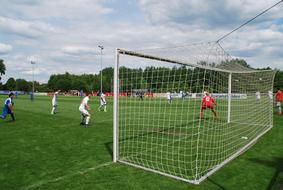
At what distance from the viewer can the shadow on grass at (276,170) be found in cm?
510

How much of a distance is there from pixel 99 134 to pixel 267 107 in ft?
32.5

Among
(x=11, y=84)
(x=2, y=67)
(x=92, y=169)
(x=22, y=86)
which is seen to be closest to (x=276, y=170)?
(x=92, y=169)

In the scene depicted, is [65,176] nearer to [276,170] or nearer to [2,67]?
[276,170]

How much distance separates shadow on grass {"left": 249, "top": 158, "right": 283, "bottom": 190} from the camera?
16.7ft

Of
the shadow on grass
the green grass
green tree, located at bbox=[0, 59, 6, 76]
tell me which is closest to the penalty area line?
the green grass

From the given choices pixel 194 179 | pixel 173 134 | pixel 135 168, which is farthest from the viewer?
pixel 173 134

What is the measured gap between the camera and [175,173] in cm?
581

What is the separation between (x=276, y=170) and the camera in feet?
20.0

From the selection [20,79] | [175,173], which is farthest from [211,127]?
[20,79]

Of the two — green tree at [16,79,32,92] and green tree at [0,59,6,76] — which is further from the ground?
green tree at [0,59,6,76]

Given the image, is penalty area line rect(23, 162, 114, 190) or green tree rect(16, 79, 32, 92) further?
green tree rect(16, 79, 32, 92)

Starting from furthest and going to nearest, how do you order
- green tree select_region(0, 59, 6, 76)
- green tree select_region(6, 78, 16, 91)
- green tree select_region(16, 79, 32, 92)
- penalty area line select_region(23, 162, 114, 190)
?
1. green tree select_region(6, 78, 16, 91)
2. green tree select_region(16, 79, 32, 92)
3. green tree select_region(0, 59, 6, 76)
4. penalty area line select_region(23, 162, 114, 190)

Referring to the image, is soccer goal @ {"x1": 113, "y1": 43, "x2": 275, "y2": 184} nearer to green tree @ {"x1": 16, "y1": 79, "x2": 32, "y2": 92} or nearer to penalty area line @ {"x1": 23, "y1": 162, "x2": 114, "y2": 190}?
penalty area line @ {"x1": 23, "y1": 162, "x2": 114, "y2": 190}

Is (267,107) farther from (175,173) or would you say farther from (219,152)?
(175,173)
